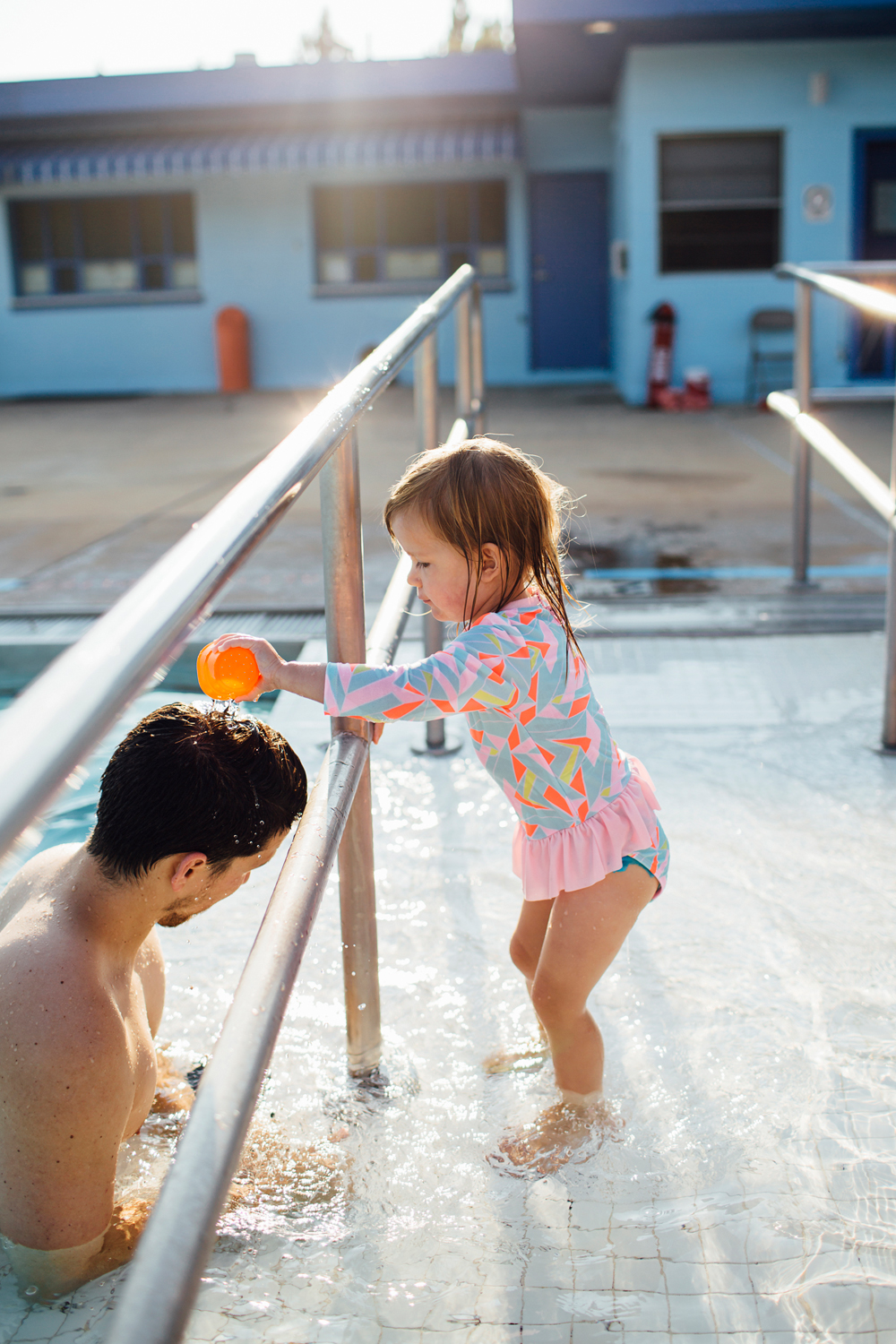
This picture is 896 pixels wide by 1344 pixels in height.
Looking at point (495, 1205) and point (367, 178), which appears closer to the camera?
point (495, 1205)

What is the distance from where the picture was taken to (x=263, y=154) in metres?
12.2

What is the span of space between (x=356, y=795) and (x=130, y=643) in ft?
2.70

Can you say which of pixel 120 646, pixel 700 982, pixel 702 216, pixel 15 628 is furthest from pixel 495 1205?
pixel 702 216

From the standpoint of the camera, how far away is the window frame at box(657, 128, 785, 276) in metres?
10.5

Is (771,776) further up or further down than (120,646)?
further down

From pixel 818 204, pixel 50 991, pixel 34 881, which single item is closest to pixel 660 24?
pixel 818 204

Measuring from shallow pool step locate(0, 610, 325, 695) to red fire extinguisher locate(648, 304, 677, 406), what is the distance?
7.74m

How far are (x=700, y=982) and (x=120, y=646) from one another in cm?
148

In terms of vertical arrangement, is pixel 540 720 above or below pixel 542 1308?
above

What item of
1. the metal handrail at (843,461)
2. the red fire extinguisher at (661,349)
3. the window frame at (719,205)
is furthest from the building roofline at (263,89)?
the metal handrail at (843,461)

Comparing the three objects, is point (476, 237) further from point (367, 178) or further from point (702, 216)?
point (702, 216)

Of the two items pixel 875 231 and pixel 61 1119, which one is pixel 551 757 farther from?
pixel 875 231

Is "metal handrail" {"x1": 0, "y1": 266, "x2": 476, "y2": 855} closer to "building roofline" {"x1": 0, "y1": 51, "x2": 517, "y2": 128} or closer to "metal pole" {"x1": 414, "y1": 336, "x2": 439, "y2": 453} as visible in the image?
"metal pole" {"x1": 414, "y1": 336, "x2": 439, "y2": 453}

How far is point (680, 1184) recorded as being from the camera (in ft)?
4.69
